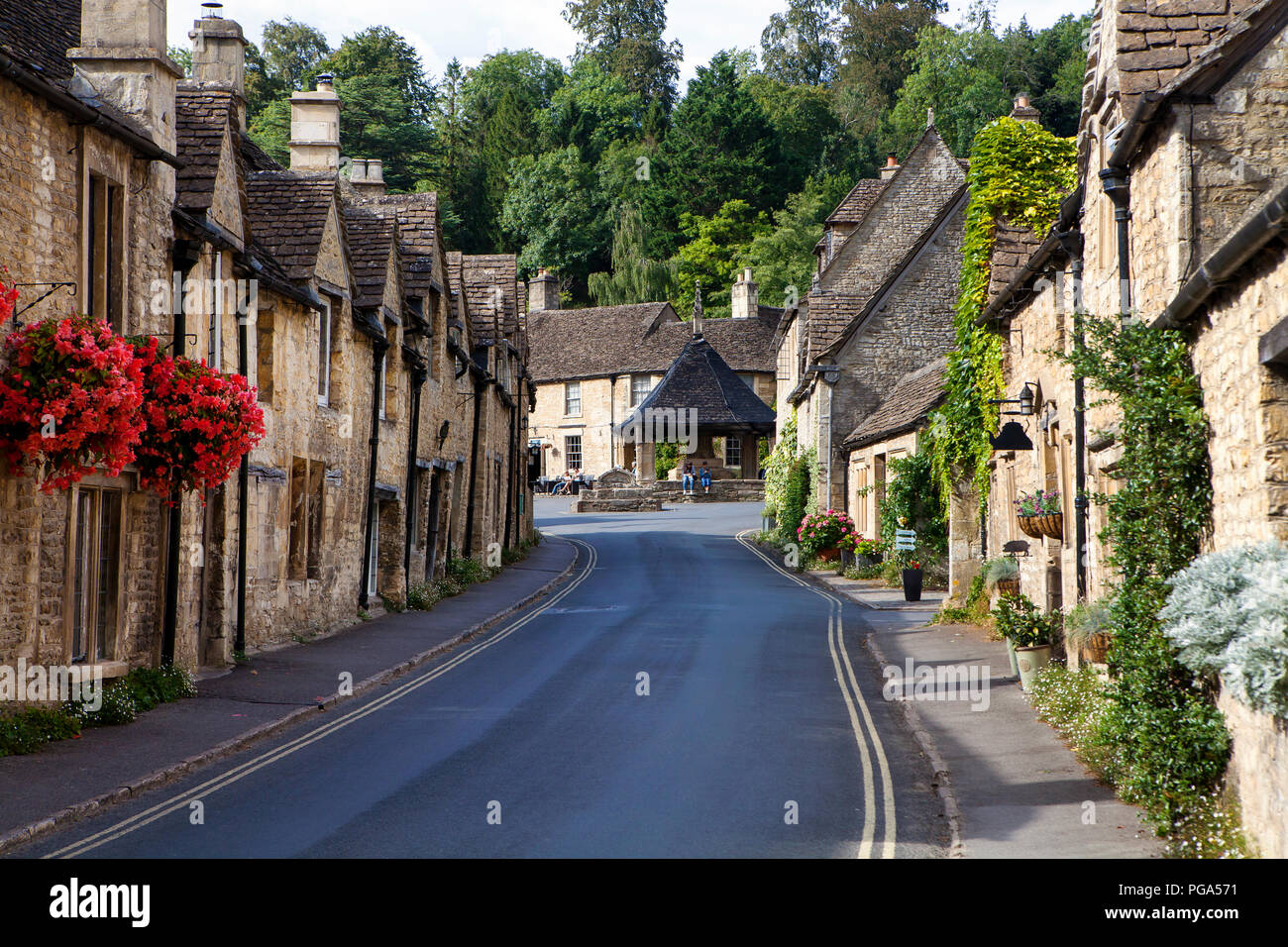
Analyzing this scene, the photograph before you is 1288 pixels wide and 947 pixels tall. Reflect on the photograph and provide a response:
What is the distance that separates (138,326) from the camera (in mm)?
13688

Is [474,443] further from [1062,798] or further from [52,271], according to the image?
[1062,798]

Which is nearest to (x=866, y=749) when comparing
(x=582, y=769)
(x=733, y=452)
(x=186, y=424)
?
(x=582, y=769)

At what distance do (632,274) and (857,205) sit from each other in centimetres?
3902

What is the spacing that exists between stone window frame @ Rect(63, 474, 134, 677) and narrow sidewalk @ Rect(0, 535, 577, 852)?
2.76ft

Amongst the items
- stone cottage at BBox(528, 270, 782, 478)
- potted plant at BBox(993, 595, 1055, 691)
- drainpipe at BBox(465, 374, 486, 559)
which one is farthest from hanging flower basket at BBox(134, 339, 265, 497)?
stone cottage at BBox(528, 270, 782, 478)

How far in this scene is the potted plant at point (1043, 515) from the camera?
600 inches

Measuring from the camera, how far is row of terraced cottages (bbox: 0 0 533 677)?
1189cm

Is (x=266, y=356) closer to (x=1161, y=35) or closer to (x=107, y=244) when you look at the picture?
(x=107, y=244)

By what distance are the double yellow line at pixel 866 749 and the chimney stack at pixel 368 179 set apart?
51.2 ft

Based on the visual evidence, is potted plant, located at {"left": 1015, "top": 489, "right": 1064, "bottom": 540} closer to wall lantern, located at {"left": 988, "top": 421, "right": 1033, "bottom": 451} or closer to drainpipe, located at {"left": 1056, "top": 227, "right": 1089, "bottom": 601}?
drainpipe, located at {"left": 1056, "top": 227, "right": 1089, "bottom": 601}

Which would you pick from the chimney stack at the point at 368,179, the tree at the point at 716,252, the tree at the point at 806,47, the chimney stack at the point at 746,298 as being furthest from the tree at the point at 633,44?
the chimney stack at the point at 368,179

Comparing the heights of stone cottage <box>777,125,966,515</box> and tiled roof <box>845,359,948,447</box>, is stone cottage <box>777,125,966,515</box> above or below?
above

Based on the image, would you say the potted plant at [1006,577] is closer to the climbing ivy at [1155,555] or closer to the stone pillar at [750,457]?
the climbing ivy at [1155,555]

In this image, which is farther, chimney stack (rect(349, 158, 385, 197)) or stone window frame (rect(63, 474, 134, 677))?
chimney stack (rect(349, 158, 385, 197))
